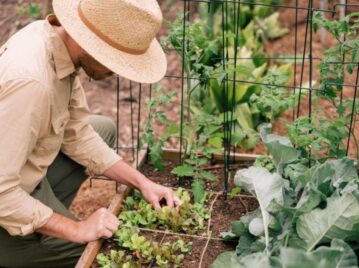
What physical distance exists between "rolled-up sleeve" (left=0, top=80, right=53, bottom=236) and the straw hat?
0.27 m

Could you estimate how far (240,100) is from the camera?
13.9 ft

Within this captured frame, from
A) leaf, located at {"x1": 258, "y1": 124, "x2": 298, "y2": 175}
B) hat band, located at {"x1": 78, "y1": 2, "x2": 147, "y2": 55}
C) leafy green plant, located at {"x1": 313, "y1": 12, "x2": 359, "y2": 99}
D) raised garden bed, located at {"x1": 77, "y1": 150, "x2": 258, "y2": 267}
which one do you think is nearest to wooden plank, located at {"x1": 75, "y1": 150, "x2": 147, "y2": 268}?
raised garden bed, located at {"x1": 77, "y1": 150, "x2": 258, "y2": 267}

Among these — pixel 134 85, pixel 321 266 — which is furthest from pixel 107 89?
pixel 321 266

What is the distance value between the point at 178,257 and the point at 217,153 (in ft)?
3.27

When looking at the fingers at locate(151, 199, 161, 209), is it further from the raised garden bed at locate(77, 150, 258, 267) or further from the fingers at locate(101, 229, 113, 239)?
the fingers at locate(101, 229, 113, 239)

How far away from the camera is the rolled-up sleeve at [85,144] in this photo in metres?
3.14

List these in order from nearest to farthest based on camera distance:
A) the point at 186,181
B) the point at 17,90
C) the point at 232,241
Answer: the point at 17,90 < the point at 232,241 < the point at 186,181

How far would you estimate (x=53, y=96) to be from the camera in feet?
8.35

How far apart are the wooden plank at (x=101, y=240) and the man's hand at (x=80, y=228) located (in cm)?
5

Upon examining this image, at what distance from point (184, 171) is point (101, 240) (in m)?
0.60

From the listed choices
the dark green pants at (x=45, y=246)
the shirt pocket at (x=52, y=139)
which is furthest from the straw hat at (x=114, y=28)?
the dark green pants at (x=45, y=246)

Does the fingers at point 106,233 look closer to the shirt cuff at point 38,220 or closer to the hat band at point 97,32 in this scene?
the shirt cuff at point 38,220

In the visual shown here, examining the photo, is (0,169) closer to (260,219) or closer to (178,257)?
(178,257)

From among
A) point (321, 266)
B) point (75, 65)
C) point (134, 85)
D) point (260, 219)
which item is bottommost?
point (134, 85)
